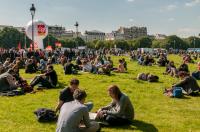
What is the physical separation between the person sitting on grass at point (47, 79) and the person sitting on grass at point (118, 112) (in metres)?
8.63

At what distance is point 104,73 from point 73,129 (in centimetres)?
2091

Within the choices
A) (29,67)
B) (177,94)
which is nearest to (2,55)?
(29,67)

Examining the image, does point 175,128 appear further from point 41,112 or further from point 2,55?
point 2,55

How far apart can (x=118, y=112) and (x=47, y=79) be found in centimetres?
956

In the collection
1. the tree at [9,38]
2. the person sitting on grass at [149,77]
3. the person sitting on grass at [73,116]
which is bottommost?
the person sitting on grass at [149,77]

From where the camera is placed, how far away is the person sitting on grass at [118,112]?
39.5ft

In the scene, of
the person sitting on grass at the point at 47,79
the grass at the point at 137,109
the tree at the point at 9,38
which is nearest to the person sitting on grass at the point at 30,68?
the grass at the point at 137,109

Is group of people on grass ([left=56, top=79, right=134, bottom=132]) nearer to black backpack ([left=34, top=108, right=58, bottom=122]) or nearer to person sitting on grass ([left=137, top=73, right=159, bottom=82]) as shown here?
black backpack ([left=34, top=108, right=58, bottom=122])

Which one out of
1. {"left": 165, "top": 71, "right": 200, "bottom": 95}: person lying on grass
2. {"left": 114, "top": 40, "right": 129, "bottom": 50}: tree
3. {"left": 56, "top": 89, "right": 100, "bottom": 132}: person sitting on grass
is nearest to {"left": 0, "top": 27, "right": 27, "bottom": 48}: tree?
{"left": 114, "top": 40, "right": 129, "bottom": 50}: tree

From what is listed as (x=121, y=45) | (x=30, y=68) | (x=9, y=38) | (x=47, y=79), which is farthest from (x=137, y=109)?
(x=121, y=45)

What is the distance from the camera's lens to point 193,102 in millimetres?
17188

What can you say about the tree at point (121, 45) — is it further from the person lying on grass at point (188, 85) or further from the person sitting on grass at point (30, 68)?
the person lying on grass at point (188, 85)

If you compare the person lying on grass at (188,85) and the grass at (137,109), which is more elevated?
the person lying on grass at (188,85)

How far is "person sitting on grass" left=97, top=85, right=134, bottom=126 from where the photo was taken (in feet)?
39.5
